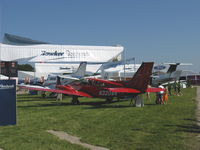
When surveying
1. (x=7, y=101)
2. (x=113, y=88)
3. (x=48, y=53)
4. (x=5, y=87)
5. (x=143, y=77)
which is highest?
(x=48, y=53)

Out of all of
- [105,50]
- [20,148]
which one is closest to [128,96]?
[20,148]

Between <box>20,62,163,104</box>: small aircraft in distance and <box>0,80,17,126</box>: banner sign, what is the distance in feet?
24.2

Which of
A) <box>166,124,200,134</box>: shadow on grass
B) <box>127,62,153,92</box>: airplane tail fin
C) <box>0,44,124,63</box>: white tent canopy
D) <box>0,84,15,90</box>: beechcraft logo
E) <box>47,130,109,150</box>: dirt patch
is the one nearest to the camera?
<box>47,130,109,150</box>: dirt patch

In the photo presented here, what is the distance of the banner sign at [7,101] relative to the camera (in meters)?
8.93

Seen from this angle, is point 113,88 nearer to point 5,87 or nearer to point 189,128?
point 189,128

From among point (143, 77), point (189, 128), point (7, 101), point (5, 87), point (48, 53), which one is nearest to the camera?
point (5, 87)

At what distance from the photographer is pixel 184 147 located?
690cm

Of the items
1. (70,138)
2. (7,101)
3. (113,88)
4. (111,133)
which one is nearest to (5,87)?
(7,101)

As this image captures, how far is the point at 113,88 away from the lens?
16.2 meters

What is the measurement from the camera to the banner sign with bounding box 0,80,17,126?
893 centimetres

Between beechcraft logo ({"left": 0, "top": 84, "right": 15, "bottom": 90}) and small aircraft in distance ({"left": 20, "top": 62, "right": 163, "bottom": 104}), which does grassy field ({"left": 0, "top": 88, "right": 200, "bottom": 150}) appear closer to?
beechcraft logo ({"left": 0, "top": 84, "right": 15, "bottom": 90})

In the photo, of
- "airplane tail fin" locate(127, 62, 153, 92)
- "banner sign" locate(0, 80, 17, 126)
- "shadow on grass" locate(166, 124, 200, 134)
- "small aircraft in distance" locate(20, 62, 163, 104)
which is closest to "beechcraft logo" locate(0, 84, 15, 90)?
"banner sign" locate(0, 80, 17, 126)

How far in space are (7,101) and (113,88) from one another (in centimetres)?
823

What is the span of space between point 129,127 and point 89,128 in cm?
146
